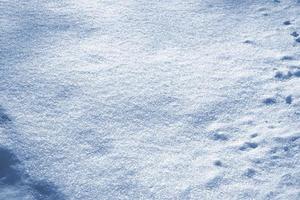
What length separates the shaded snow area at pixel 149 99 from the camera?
A: 233 cm

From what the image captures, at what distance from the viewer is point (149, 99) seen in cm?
288

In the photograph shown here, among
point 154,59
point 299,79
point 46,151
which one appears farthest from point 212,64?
point 46,151

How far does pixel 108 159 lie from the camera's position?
2438 millimetres

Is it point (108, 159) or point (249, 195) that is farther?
point (108, 159)

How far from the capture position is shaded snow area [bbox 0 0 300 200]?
2328mm

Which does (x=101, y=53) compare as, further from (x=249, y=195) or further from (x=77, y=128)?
(x=249, y=195)

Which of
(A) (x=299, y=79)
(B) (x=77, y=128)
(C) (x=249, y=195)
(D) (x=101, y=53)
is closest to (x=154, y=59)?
(D) (x=101, y=53)

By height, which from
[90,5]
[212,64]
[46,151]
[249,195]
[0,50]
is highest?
[90,5]

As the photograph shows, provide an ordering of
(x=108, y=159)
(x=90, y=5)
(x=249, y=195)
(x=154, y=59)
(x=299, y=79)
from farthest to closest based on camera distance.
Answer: (x=90, y=5)
(x=154, y=59)
(x=299, y=79)
(x=108, y=159)
(x=249, y=195)

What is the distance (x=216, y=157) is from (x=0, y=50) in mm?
2183

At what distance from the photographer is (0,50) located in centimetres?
312

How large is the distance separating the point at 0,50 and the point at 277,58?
263cm

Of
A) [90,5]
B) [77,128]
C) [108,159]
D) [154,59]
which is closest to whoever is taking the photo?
[108,159]

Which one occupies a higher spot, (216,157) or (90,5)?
(90,5)
